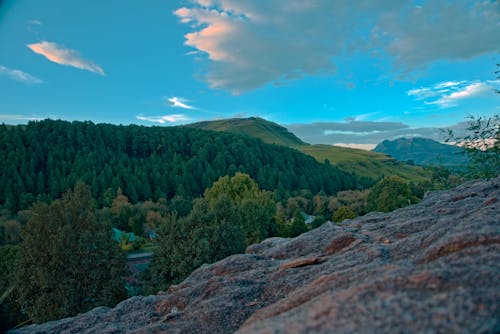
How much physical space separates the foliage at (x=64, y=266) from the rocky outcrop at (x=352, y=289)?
60.2 feet

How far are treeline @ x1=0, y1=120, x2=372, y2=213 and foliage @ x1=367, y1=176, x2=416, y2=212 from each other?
43.9 m

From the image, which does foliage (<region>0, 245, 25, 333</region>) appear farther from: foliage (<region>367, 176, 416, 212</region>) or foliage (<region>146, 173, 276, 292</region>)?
foliage (<region>367, 176, 416, 212</region>)

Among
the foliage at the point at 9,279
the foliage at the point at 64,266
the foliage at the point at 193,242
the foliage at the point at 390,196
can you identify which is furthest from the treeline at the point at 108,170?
the foliage at the point at 64,266

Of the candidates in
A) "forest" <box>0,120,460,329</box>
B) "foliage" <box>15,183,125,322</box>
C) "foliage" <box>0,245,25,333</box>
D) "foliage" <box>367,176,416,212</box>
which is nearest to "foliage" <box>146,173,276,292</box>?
"forest" <box>0,120,460,329</box>

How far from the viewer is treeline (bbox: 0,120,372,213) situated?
418 feet

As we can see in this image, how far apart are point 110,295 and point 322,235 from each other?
892 inches

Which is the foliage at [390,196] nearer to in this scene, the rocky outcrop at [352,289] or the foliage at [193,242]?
the foliage at [193,242]

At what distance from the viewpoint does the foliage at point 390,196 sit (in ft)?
266

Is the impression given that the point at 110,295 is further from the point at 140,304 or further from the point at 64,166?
the point at 64,166

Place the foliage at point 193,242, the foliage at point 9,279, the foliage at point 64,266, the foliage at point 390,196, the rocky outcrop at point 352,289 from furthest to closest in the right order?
the foliage at point 390,196 < the foliage at point 193,242 < the foliage at point 9,279 < the foliage at point 64,266 < the rocky outcrop at point 352,289

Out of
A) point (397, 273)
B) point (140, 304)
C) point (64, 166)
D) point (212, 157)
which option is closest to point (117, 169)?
point (64, 166)

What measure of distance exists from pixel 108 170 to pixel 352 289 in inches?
6007

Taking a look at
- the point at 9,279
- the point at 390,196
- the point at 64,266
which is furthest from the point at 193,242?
the point at 390,196

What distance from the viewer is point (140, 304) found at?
44.0 ft
